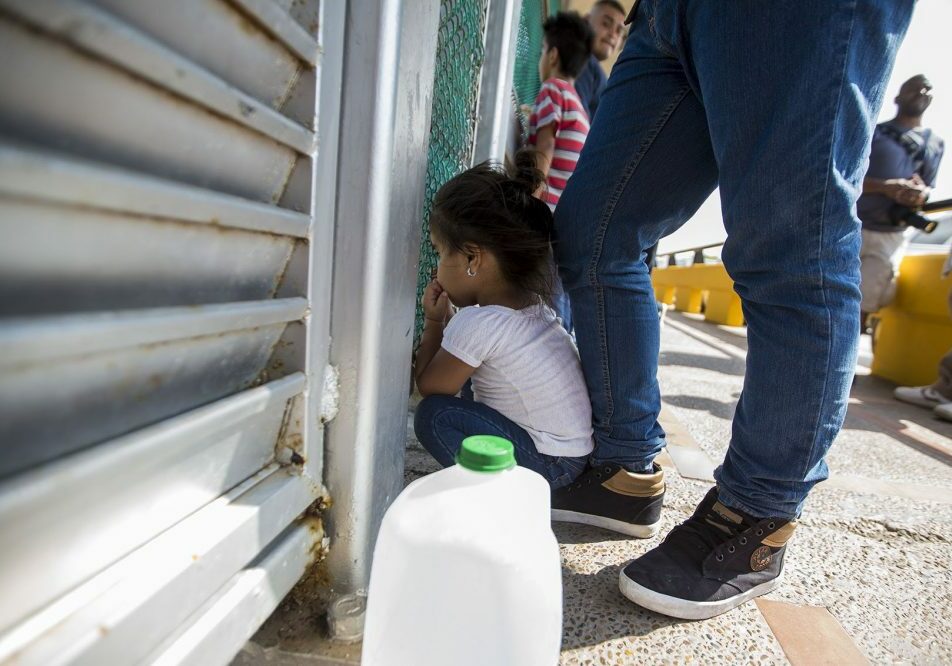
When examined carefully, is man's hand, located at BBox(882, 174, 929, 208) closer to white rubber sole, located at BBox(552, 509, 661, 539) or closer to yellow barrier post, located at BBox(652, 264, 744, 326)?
yellow barrier post, located at BBox(652, 264, 744, 326)

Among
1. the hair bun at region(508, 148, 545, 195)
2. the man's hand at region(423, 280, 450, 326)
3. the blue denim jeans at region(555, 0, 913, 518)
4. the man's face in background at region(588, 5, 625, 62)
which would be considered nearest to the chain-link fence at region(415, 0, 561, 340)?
the man's hand at region(423, 280, 450, 326)

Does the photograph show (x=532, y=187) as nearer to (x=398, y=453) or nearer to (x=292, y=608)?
(x=398, y=453)

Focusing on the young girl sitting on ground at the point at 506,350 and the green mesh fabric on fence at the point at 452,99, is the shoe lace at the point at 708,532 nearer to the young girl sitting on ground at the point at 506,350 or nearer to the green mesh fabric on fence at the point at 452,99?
the young girl sitting on ground at the point at 506,350

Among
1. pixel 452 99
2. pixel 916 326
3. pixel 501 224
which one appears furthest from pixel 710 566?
pixel 916 326

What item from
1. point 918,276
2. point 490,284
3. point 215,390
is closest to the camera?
point 215,390

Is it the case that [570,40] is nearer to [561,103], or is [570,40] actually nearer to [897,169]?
[561,103]

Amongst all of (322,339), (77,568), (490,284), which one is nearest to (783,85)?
(490,284)

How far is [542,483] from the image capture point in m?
0.83

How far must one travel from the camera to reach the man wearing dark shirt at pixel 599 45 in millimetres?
2998

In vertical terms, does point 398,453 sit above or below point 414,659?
above

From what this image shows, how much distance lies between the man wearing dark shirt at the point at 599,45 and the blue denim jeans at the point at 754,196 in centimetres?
191

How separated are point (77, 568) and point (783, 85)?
1185 mm

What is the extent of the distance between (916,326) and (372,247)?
480cm

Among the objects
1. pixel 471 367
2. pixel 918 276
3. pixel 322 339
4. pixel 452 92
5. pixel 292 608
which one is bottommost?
pixel 292 608
